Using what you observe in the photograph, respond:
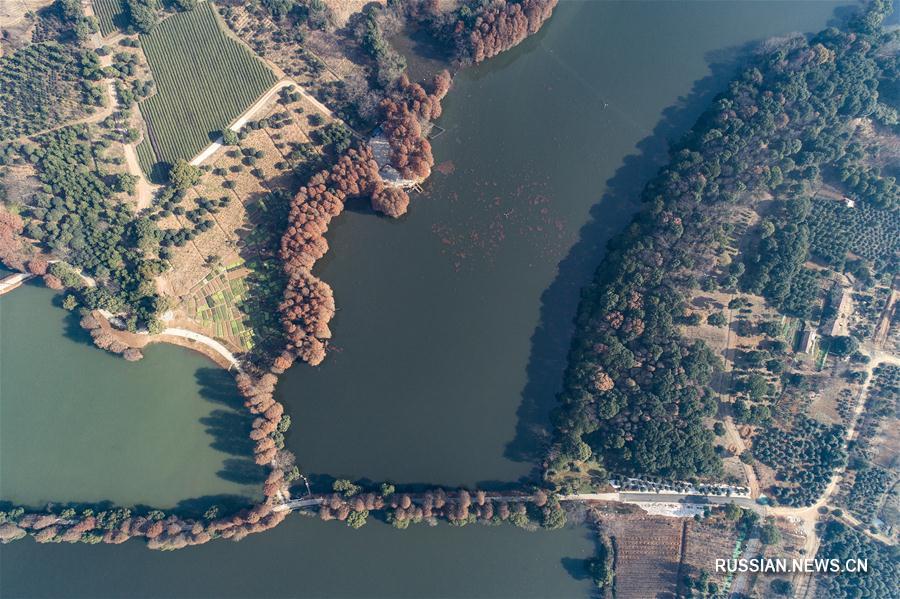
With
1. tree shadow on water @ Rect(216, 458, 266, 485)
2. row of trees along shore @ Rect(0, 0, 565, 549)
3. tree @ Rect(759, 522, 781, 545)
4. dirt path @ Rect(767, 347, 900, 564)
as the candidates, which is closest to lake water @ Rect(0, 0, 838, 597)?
tree shadow on water @ Rect(216, 458, 266, 485)

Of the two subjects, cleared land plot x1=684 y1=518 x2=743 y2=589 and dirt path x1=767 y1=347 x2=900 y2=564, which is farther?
dirt path x1=767 y1=347 x2=900 y2=564

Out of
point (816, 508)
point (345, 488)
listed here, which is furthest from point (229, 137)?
point (816, 508)

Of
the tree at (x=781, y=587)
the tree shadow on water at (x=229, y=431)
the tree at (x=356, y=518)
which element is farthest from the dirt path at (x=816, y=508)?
the tree shadow on water at (x=229, y=431)

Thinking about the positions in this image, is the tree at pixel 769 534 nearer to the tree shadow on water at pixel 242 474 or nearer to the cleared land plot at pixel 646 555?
the cleared land plot at pixel 646 555

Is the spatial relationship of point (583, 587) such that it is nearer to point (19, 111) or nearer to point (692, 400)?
point (692, 400)

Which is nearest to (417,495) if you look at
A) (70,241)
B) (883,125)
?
Answer: (70,241)

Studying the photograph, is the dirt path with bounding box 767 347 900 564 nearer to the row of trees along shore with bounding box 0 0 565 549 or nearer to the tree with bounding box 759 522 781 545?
the tree with bounding box 759 522 781 545
